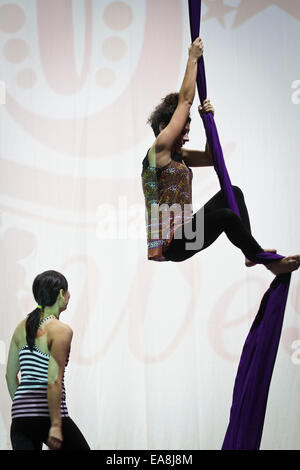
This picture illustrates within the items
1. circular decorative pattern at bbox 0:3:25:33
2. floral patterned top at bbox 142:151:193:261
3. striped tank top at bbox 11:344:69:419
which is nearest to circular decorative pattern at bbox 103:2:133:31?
circular decorative pattern at bbox 0:3:25:33

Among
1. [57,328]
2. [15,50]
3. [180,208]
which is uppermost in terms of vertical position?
[15,50]

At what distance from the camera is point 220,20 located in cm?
418

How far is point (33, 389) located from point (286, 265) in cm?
119

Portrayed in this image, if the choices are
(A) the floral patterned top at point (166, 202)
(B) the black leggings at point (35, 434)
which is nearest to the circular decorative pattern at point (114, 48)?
(A) the floral patterned top at point (166, 202)

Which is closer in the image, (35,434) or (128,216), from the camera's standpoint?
(35,434)

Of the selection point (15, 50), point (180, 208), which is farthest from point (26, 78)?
point (180, 208)

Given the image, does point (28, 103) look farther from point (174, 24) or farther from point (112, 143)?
point (174, 24)

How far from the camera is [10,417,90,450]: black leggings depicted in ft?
8.24

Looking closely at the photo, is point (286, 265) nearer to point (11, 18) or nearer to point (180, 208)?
point (180, 208)

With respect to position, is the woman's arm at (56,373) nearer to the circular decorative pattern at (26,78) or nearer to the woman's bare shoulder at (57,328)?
the woman's bare shoulder at (57,328)

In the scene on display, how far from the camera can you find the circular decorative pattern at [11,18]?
4004 mm

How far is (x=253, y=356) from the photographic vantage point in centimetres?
277
